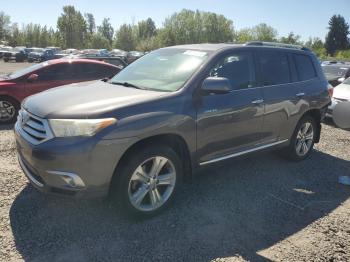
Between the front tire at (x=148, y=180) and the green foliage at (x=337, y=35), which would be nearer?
the front tire at (x=148, y=180)

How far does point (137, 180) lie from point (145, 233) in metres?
0.53

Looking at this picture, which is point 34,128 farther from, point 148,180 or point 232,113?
point 232,113

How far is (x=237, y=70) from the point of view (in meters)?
4.41

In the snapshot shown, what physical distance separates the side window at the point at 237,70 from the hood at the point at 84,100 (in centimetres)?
92

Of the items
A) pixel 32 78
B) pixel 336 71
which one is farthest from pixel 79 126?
pixel 336 71

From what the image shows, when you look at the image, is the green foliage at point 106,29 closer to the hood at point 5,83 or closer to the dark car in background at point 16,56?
the dark car in background at point 16,56

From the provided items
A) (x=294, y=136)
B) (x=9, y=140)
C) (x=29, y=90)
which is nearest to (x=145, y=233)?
(x=294, y=136)

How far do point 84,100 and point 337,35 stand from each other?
87.2 m

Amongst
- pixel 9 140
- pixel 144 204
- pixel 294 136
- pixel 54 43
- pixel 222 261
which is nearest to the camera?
pixel 222 261

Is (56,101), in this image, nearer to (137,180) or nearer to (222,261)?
(137,180)

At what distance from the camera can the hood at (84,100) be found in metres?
3.29

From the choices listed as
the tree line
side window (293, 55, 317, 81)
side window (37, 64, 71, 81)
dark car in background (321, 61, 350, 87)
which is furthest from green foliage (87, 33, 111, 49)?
side window (293, 55, 317, 81)

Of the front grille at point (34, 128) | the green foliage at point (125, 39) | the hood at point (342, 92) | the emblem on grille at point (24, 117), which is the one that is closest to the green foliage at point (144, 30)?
the green foliage at point (125, 39)

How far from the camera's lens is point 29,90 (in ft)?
25.9
